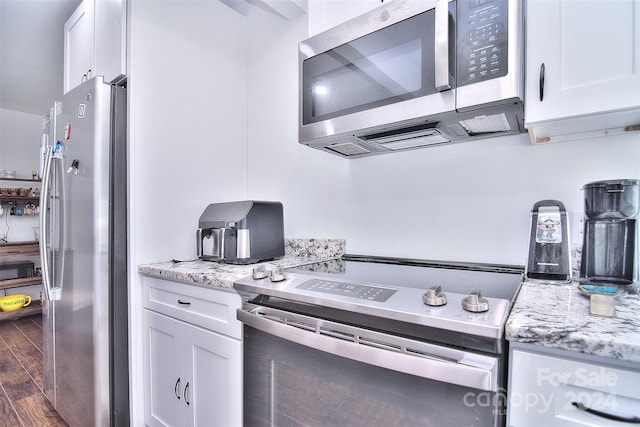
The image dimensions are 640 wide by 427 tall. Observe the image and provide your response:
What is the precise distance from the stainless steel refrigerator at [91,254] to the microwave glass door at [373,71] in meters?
1.00

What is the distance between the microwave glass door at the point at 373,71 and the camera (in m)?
1.02

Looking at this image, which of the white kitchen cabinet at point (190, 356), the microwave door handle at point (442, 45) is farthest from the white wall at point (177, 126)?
the microwave door handle at point (442, 45)

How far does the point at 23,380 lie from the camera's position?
227 centimetres

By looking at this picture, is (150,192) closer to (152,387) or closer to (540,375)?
(152,387)

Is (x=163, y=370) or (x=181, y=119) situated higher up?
(x=181, y=119)

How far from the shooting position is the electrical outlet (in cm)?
109

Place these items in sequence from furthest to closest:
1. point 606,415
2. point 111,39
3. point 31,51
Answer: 1. point 31,51
2. point 111,39
3. point 606,415

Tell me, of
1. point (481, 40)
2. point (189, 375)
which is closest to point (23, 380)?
point (189, 375)

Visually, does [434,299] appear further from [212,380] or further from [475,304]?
[212,380]

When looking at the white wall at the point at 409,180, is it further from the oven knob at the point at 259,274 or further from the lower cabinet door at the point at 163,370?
the lower cabinet door at the point at 163,370

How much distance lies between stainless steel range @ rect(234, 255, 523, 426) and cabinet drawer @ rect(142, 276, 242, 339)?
0.26ft

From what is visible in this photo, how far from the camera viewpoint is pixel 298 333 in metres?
0.93

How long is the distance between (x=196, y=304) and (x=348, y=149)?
978 millimetres

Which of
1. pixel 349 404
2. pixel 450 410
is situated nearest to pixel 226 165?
pixel 349 404
